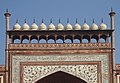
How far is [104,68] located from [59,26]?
2515 mm

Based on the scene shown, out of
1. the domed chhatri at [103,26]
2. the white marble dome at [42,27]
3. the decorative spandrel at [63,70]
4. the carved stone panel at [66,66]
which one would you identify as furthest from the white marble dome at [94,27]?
the white marble dome at [42,27]

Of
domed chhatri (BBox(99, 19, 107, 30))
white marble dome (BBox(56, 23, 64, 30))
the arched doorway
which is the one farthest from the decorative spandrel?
domed chhatri (BBox(99, 19, 107, 30))

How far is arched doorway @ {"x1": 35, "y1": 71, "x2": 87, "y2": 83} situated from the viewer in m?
23.2

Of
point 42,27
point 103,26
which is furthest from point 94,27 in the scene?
point 42,27

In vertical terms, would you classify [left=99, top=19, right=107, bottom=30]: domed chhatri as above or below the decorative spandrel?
above

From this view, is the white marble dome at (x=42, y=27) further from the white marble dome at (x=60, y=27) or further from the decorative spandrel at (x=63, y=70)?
the decorative spandrel at (x=63, y=70)

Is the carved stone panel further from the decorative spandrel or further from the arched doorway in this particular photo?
the arched doorway

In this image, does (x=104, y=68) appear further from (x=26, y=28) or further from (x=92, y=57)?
(x=26, y=28)

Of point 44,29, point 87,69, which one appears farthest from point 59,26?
point 87,69

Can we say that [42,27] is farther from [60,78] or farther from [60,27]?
[60,78]

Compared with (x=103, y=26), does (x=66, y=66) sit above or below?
below

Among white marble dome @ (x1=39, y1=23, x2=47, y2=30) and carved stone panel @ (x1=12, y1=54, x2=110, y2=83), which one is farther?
white marble dome @ (x1=39, y1=23, x2=47, y2=30)

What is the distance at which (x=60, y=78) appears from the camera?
23.9 m

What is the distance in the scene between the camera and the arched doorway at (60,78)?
76.2ft
